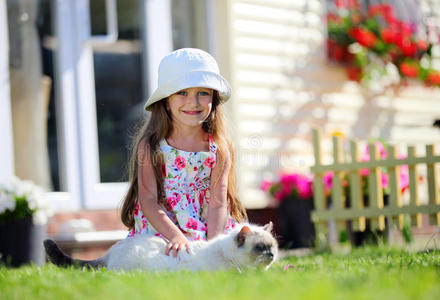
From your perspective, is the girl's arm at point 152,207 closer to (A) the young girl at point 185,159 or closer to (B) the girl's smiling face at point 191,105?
(A) the young girl at point 185,159

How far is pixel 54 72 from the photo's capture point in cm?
591

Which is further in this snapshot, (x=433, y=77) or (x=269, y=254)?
(x=433, y=77)

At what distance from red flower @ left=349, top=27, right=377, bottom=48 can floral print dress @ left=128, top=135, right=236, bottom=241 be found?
3.97m

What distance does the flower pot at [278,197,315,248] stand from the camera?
6391mm

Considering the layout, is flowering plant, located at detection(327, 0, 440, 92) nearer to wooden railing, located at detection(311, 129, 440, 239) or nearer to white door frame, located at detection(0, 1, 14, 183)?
wooden railing, located at detection(311, 129, 440, 239)

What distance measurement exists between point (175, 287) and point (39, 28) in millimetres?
4033

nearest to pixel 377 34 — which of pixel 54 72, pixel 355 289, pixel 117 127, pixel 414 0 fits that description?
pixel 414 0

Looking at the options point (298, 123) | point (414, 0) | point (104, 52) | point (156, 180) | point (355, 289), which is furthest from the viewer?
point (414, 0)

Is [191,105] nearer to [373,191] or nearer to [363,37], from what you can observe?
[373,191]

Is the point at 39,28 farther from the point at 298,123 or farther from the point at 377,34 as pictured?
the point at 377,34

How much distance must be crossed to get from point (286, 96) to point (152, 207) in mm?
3713

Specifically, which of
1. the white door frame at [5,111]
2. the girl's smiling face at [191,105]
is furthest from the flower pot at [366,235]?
the white door frame at [5,111]

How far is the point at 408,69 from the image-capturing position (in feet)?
25.8

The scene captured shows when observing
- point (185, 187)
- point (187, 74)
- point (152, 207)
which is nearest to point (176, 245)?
point (152, 207)
